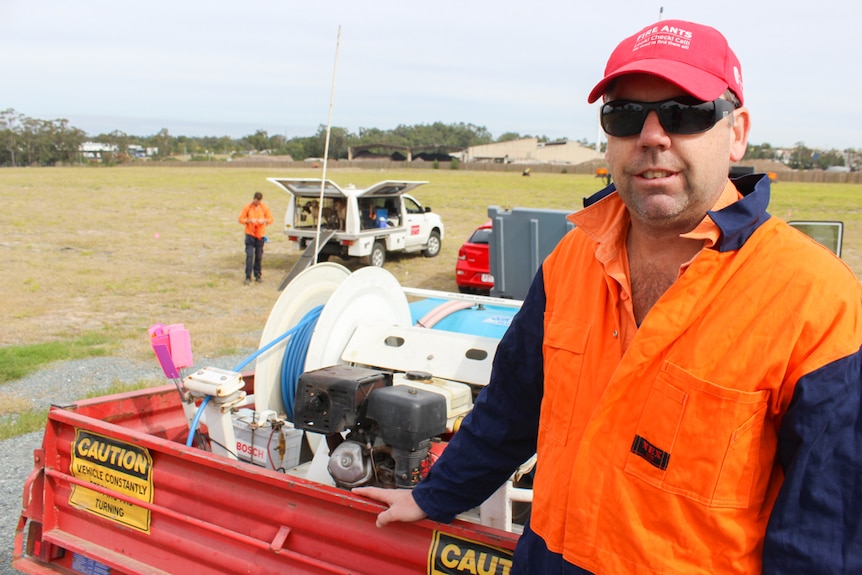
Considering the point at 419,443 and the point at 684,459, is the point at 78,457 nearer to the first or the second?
the point at 419,443

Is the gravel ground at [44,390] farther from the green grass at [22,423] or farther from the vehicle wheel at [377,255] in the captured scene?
the vehicle wheel at [377,255]

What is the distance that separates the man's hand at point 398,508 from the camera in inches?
102

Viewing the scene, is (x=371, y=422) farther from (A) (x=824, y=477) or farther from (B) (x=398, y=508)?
(A) (x=824, y=477)

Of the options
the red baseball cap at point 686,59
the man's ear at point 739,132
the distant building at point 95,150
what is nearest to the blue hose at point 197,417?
the red baseball cap at point 686,59

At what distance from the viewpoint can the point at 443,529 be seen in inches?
106

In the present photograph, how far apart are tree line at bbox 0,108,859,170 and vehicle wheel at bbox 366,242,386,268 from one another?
53930mm

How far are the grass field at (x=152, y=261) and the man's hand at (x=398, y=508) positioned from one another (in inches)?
284

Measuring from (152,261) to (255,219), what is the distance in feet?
16.2

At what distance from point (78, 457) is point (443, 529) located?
6.62 feet

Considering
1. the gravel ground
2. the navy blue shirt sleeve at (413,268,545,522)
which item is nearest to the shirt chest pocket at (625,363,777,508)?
the navy blue shirt sleeve at (413,268,545,522)

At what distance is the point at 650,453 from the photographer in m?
1.73

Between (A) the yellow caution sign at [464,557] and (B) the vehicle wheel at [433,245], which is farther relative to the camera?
(B) the vehicle wheel at [433,245]

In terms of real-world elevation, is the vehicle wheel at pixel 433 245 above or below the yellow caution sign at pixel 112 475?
above

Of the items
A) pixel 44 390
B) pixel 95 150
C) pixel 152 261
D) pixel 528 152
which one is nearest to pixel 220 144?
pixel 95 150
